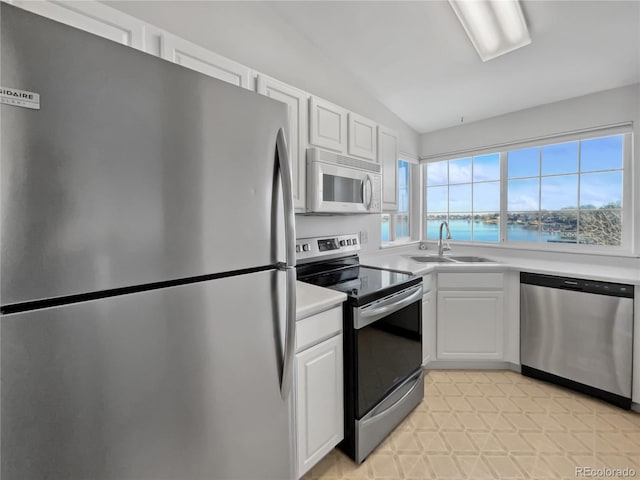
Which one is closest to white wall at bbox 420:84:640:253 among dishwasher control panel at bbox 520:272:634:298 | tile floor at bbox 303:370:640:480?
dishwasher control panel at bbox 520:272:634:298

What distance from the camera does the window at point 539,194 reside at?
2467 millimetres

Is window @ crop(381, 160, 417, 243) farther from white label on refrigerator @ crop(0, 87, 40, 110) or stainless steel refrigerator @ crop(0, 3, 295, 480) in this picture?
white label on refrigerator @ crop(0, 87, 40, 110)

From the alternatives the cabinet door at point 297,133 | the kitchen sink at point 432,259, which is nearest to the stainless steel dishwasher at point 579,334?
the kitchen sink at point 432,259

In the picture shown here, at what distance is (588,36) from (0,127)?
2.91 metres

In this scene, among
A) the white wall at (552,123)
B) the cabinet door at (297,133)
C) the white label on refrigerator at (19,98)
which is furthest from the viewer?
the white wall at (552,123)

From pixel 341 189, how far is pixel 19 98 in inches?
62.0

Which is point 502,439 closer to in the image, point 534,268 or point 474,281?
point 474,281

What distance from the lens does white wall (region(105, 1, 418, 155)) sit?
5.18 feet

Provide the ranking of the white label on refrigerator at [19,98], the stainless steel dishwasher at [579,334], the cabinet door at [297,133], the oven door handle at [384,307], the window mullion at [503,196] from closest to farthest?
the white label on refrigerator at [19,98] < the oven door handle at [384,307] < the cabinet door at [297,133] < the stainless steel dishwasher at [579,334] < the window mullion at [503,196]

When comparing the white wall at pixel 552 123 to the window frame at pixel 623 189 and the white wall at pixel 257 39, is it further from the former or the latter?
the white wall at pixel 257 39

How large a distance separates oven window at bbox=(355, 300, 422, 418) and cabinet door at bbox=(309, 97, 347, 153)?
1.17 m

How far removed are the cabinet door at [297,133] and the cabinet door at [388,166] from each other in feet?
2.72

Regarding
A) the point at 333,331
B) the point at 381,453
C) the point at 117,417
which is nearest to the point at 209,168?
the point at 117,417

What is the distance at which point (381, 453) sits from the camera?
1680mm
